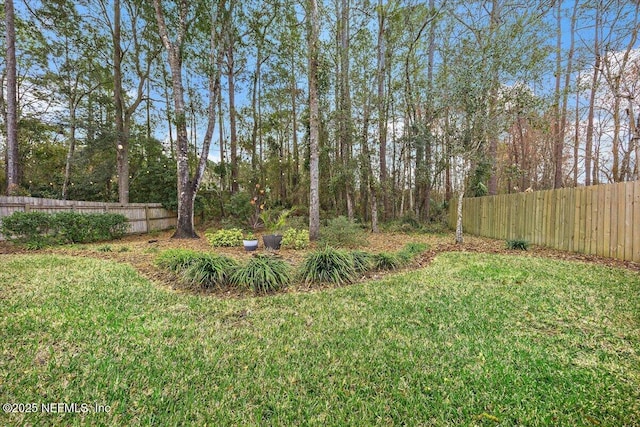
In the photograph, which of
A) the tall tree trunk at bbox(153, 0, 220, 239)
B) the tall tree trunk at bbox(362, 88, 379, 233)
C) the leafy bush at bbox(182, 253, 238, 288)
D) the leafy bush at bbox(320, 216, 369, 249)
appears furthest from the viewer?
the tall tree trunk at bbox(362, 88, 379, 233)

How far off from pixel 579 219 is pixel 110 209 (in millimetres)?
13056

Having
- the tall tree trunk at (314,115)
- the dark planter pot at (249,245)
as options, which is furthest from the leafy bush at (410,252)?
the dark planter pot at (249,245)

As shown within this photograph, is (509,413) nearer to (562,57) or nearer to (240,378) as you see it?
(240,378)

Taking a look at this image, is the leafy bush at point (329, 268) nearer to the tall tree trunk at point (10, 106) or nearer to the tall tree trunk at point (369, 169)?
the tall tree trunk at point (369, 169)

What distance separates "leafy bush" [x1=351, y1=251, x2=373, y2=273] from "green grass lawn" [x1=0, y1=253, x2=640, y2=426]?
81cm

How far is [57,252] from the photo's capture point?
551 centimetres

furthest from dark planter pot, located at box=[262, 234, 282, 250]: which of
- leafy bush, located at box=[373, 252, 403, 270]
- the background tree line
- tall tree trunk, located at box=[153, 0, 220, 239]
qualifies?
tall tree trunk, located at box=[153, 0, 220, 239]

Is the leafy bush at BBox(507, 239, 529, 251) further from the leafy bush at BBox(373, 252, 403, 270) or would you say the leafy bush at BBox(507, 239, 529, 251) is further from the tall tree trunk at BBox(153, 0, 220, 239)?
the tall tree trunk at BBox(153, 0, 220, 239)

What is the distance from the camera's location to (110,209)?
9.39 m

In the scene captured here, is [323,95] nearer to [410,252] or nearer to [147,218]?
[410,252]

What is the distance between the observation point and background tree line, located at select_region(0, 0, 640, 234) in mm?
6648

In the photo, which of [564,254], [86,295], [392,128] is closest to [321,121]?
[392,128]

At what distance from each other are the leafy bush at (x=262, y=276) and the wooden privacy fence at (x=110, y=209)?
23.3 feet

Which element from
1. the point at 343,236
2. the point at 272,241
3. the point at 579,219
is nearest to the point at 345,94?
the point at 343,236
